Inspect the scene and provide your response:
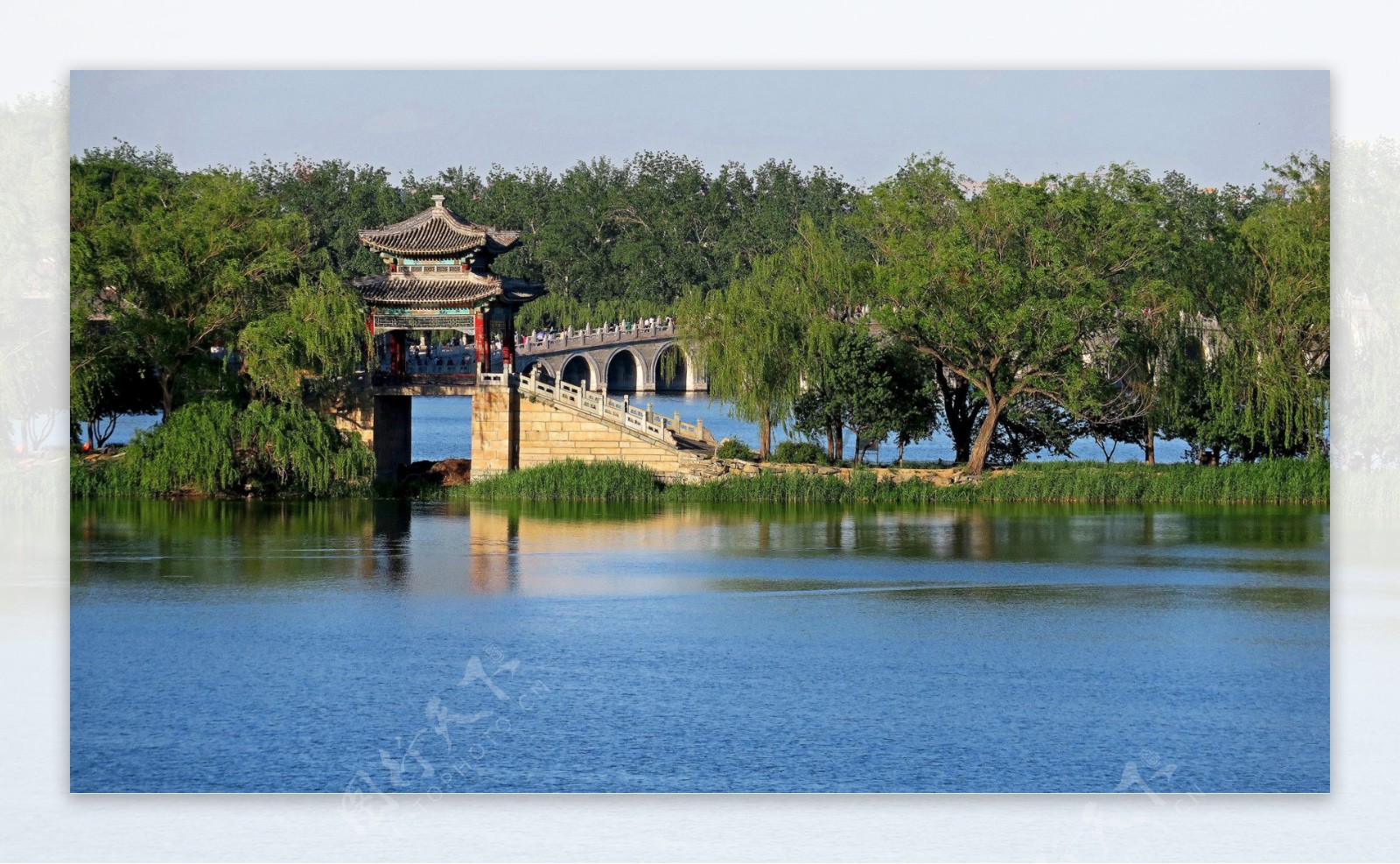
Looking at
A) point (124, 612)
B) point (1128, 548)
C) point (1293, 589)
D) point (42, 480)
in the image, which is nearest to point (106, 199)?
point (42, 480)

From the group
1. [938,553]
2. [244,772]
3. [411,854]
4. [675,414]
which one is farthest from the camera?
[675,414]

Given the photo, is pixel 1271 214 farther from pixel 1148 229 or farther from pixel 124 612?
pixel 124 612

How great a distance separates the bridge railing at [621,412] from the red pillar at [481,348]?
0.63 m

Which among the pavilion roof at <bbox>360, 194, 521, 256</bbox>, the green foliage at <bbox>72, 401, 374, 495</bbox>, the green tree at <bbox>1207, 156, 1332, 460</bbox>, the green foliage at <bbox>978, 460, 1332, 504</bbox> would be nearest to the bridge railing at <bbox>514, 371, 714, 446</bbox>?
the pavilion roof at <bbox>360, 194, 521, 256</bbox>

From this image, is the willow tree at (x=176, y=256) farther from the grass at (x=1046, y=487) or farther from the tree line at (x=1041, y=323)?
the tree line at (x=1041, y=323)

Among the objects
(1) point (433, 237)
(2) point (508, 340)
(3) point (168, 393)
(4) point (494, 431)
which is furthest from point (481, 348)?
(3) point (168, 393)

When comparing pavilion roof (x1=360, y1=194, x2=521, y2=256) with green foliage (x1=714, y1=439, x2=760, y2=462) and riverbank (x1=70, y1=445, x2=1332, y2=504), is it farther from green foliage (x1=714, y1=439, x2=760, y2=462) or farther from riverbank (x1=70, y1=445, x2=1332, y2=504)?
green foliage (x1=714, y1=439, x2=760, y2=462)

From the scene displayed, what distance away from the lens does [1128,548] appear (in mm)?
19969

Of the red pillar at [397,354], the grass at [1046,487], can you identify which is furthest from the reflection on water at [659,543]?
the red pillar at [397,354]

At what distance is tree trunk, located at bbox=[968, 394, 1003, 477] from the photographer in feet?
87.1

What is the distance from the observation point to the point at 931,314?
86.3ft

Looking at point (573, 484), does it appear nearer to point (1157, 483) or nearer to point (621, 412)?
point (621, 412)

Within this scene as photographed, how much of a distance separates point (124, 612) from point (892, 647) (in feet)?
22.2

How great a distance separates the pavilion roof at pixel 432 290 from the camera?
28953 mm
